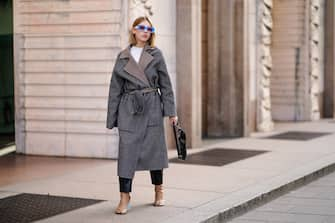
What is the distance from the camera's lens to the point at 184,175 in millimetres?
9719

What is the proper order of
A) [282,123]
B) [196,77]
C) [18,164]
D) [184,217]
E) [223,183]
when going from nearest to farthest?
[184,217] → [223,183] → [18,164] → [196,77] → [282,123]

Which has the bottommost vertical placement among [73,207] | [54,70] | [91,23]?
[73,207]

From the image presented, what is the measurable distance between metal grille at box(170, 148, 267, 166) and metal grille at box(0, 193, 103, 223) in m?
3.40

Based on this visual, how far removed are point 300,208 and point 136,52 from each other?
2.50 meters

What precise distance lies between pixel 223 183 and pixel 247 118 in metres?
6.26

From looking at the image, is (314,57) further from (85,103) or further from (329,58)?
(85,103)

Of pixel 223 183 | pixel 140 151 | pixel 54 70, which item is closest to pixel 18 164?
pixel 54 70

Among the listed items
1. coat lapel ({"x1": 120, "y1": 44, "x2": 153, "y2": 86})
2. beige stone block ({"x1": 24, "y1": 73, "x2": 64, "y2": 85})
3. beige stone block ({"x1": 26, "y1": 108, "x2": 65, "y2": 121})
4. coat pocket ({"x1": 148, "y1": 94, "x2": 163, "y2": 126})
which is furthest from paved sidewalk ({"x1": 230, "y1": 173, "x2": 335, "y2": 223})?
beige stone block ({"x1": 24, "y1": 73, "x2": 64, "y2": 85})

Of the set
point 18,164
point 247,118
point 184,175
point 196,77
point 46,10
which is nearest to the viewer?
point 184,175

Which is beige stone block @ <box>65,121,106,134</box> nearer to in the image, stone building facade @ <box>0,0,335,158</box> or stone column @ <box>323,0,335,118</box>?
stone building facade @ <box>0,0,335,158</box>

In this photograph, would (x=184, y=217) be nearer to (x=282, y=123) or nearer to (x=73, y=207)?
(x=73, y=207)

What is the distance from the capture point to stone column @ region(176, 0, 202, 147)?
41.8ft

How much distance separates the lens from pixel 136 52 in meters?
7.30

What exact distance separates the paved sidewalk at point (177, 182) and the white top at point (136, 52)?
4.90ft
